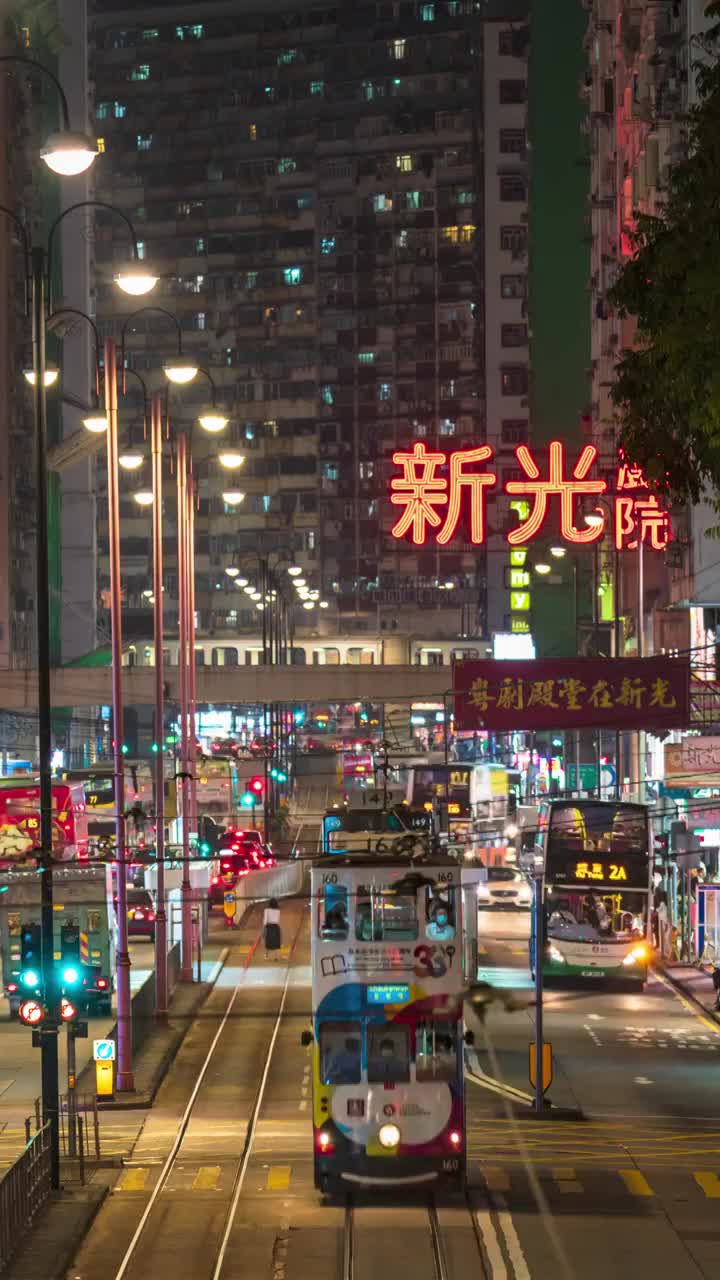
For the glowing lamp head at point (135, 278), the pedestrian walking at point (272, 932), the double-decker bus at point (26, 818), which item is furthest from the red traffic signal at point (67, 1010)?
the pedestrian walking at point (272, 932)

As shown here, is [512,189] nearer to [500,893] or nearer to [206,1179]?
[500,893]

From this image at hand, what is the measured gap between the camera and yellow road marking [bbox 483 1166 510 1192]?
2539cm

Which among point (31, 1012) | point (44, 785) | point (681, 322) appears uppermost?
point (681, 322)

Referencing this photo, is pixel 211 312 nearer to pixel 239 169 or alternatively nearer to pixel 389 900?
pixel 239 169

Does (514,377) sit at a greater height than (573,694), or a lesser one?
greater

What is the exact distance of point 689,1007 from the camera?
150ft

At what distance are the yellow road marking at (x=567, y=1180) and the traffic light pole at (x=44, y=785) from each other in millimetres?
6717

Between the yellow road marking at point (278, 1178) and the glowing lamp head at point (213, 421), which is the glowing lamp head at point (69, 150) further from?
the glowing lamp head at point (213, 421)

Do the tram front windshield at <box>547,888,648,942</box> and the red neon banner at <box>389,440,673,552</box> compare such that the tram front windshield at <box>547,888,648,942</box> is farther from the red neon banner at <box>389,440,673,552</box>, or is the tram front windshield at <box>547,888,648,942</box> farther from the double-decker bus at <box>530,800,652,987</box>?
the red neon banner at <box>389,440,673,552</box>

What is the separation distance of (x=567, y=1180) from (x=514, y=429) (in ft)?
432

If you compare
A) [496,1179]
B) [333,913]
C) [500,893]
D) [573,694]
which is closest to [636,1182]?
[496,1179]

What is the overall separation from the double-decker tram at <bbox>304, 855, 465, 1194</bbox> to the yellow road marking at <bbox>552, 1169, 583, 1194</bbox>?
2.32 m

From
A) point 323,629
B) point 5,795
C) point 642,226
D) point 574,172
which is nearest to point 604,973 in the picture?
point 5,795

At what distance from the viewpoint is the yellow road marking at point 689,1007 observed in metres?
42.2
